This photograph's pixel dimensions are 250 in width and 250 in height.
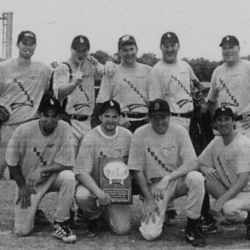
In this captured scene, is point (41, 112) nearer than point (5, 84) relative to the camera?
Yes

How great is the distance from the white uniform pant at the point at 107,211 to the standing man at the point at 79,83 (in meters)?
1.01

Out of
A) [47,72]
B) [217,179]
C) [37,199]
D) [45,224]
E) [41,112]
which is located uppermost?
[47,72]

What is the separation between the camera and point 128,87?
621 cm

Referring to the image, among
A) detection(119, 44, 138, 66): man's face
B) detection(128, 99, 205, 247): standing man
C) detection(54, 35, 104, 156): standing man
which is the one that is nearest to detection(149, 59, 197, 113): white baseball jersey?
detection(119, 44, 138, 66): man's face

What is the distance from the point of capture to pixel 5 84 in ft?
19.9

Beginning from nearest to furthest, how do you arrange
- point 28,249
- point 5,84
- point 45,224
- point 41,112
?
point 28,249, point 41,112, point 45,224, point 5,84

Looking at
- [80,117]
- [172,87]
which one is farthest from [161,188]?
[80,117]

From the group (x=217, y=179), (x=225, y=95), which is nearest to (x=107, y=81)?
(x=225, y=95)

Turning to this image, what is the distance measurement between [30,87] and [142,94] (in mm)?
1369

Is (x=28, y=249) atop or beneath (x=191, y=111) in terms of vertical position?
beneath

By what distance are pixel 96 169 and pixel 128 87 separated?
1.27 m

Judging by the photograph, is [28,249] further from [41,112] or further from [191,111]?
[191,111]

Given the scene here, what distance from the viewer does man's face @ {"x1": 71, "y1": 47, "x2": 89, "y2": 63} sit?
6059 millimetres

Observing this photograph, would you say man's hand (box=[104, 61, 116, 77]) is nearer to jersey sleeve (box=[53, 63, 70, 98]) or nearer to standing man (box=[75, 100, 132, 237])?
jersey sleeve (box=[53, 63, 70, 98])
